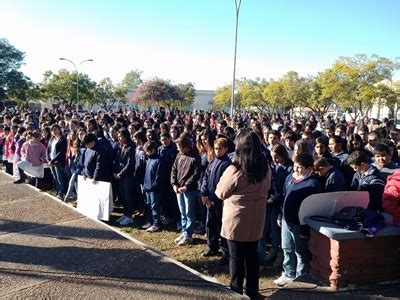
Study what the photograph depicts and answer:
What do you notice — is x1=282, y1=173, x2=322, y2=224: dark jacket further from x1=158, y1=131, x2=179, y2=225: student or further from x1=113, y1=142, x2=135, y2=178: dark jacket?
x1=113, y1=142, x2=135, y2=178: dark jacket

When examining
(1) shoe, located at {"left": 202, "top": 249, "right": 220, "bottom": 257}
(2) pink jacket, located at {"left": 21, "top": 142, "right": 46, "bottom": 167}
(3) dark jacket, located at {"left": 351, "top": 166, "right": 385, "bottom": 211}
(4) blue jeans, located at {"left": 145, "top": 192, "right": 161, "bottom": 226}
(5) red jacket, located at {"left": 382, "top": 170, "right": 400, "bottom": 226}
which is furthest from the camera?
(2) pink jacket, located at {"left": 21, "top": 142, "right": 46, "bottom": 167}

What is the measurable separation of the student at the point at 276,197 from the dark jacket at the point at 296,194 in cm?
50

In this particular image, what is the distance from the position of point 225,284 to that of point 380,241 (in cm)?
183

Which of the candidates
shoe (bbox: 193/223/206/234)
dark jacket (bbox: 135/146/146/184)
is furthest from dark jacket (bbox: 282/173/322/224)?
dark jacket (bbox: 135/146/146/184)

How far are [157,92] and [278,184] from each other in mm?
45400

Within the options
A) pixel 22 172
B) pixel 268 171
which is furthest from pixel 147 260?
pixel 22 172

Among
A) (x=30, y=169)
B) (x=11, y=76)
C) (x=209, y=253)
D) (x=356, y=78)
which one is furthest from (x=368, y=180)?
(x=11, y=76)

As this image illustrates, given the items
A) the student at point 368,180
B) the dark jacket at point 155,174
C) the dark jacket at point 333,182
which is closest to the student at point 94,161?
the dark jacket at point 155,174

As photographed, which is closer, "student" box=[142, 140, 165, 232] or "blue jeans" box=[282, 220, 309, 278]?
"blue jeans" box=[282, 220, 309, 278]

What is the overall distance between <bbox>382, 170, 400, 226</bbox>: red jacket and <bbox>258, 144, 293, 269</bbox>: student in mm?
1243

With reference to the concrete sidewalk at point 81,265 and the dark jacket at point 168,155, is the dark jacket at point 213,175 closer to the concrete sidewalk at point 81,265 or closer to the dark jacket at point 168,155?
the concrete sidewalk at point 81,265

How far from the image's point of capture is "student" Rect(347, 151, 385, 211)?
4199 mm

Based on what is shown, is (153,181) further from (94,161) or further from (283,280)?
(283,280)

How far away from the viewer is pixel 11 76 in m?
58.4
